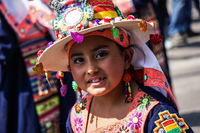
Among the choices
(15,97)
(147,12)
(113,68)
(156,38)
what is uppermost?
(147,12)

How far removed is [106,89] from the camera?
208 cm

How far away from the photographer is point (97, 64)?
207 centimetres

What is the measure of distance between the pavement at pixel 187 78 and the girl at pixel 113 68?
2.28 ft

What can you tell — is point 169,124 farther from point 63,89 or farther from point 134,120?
point 63,89

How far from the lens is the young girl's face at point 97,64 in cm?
207

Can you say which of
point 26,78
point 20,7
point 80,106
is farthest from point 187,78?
point 80,106

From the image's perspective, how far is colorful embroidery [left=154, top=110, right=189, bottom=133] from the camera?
1.89 meters


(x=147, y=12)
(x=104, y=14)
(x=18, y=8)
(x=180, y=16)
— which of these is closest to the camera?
(x=104, y=14)

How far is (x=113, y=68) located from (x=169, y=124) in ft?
1.52

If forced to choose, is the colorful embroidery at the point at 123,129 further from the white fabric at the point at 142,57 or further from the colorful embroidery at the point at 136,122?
the white fabric at the point at 142,57

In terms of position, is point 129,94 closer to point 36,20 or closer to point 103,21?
point 103,21

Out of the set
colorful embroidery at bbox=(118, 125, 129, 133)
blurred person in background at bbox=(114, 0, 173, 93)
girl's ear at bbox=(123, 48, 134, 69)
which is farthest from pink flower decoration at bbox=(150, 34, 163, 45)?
blurred person in background at bbox=(114, 0, 173, 93)

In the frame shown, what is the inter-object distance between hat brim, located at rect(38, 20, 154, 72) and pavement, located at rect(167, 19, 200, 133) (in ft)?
2.86

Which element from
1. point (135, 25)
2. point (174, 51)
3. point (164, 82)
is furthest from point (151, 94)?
point (174, 51)
